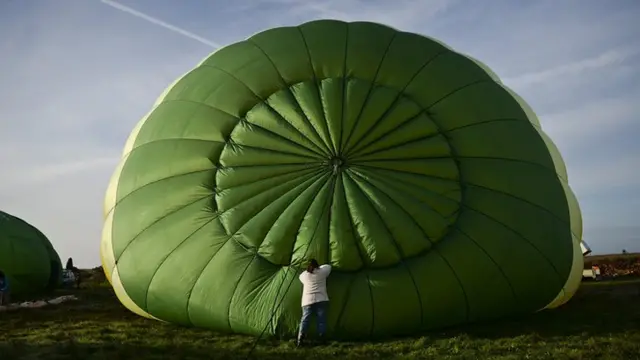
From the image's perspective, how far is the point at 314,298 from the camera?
5949 mm

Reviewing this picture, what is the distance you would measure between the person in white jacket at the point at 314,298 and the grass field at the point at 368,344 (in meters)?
0.22

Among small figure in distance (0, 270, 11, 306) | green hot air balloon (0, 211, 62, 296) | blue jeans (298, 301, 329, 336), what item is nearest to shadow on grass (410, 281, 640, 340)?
blue jeans (298, 301, 329, 336)

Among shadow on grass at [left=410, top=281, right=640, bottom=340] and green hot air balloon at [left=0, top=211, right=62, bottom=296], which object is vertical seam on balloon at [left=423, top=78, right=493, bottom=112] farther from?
green hot air balloon at [left=0, top=211, right=62, bottom=296]

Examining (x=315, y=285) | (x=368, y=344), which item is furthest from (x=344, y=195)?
(x=368, y=344)

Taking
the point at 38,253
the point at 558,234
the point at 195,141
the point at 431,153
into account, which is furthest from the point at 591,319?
the point at 38,253

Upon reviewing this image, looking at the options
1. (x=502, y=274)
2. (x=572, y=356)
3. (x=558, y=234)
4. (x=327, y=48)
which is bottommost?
(x=572, y=356)

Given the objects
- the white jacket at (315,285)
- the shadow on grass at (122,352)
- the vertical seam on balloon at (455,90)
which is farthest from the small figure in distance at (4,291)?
the vertical seam on balloon at (455,90)

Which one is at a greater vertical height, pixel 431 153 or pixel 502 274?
pixel 431 153

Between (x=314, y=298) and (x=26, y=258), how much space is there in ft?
29.0

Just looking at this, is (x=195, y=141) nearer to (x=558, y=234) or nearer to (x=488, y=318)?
(x=488, y=318)

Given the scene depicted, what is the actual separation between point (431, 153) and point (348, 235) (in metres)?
1.43

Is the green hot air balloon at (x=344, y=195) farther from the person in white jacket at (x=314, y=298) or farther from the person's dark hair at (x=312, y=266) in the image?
the person's dark hair at (x=312, y=266)

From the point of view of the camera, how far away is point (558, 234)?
23.4ft

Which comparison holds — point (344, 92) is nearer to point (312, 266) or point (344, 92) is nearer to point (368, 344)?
point (312, 266)
